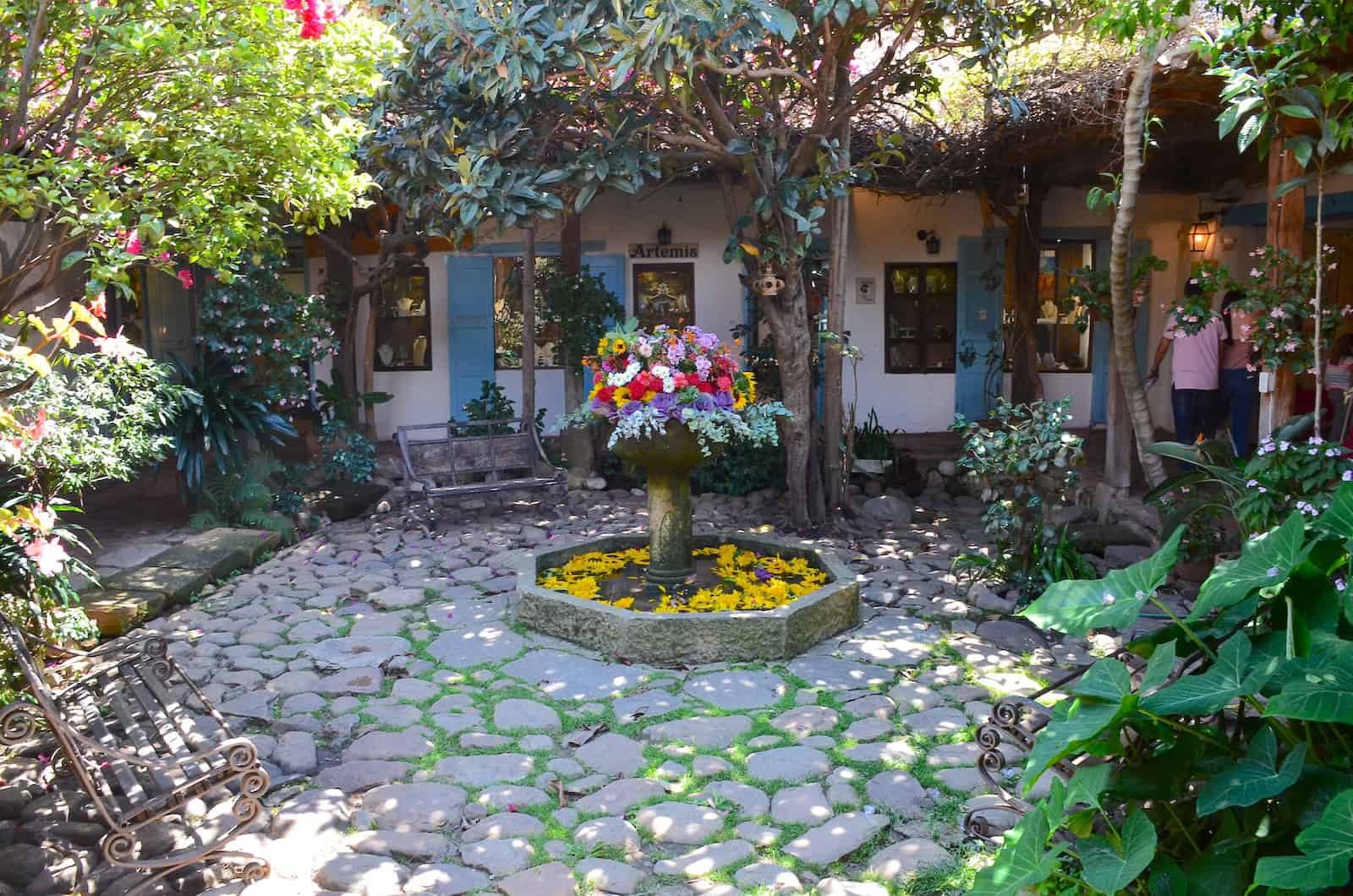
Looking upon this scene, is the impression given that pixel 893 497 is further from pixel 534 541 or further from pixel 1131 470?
pixel 534 541

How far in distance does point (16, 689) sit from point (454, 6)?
396cm

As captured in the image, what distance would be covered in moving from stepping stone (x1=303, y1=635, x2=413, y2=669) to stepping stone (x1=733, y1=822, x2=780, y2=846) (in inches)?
97.0

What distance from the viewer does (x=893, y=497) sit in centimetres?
936

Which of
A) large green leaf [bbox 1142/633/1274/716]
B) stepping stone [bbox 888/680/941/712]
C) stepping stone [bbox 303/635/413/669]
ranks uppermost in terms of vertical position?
large green leaf [bbox 1142/633/1274/716]

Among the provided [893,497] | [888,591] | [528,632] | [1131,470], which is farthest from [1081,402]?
[528,632]

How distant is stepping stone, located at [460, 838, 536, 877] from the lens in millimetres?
3564

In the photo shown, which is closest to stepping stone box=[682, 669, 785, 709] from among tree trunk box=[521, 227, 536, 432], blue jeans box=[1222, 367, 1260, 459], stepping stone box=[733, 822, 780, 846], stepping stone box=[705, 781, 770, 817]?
stepping stone box=[705, 781, 770, 817]

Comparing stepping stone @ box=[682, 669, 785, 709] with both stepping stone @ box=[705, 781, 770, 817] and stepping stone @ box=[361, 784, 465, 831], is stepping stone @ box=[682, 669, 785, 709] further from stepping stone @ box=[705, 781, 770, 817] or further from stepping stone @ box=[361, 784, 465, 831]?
stepping stone @ box=[361, 784, 465, 831]

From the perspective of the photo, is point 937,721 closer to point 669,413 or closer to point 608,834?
point 608,834

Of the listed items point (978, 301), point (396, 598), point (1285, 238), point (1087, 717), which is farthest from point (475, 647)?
point (978, 301)

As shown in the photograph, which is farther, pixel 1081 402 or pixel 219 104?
pixel 1081 402

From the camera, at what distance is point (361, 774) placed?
423 centimetres

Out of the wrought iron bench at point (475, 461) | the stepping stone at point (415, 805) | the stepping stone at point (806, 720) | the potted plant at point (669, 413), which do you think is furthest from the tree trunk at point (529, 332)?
the stepping stone at point (415, 805)

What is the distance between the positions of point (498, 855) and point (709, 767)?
3.19 feet
